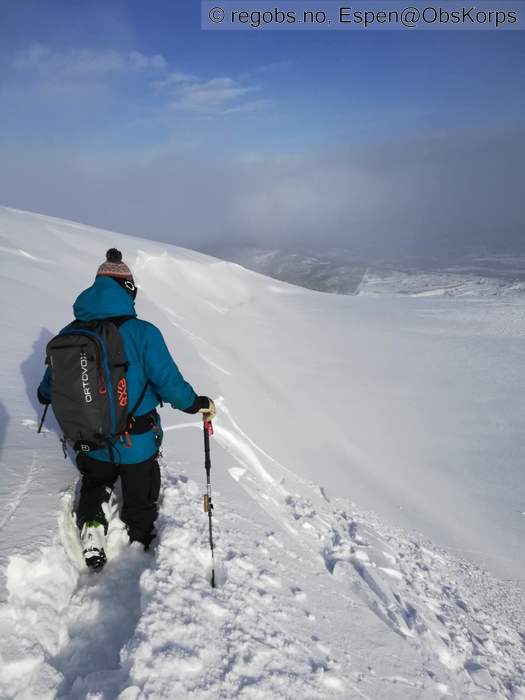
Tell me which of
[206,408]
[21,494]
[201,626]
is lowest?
[201,626]

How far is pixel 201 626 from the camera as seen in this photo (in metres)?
2.25

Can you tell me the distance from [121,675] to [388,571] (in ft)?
10.9

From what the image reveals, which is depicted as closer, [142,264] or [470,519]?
[470,519]

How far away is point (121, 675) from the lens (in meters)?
1.95

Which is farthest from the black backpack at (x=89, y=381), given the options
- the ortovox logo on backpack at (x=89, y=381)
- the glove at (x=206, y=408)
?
the glove at (x=206, y=408)

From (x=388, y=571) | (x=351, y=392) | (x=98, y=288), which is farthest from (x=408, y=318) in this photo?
(x=98, y=288)

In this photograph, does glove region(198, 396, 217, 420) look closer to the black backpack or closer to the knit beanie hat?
the black backpack

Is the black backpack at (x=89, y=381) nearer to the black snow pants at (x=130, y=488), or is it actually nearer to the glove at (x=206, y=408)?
the black snow pants at (x=130, y=488)

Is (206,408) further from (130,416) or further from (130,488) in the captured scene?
(130,488)

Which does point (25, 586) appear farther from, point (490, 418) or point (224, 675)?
point (490, 418)

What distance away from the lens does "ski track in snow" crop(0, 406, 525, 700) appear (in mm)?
1969

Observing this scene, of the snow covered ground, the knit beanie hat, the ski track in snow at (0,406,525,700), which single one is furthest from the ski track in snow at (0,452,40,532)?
the knit beanie hat

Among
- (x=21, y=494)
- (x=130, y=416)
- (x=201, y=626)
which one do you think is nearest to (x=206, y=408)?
(x=130, y=416)

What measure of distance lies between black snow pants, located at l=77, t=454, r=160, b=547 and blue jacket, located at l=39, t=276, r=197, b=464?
0.07m
